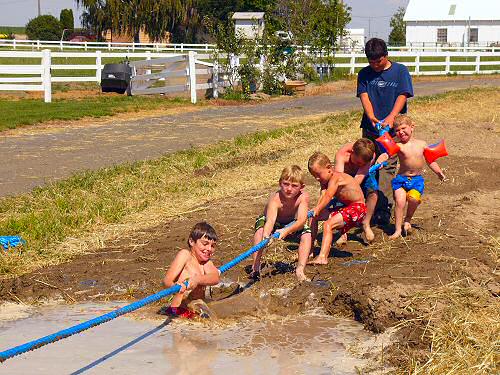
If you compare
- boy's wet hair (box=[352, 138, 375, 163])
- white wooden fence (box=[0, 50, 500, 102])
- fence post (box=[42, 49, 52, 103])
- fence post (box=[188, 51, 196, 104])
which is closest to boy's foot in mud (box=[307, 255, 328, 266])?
boy's wet hair (box=[352, 138, 375, 163])

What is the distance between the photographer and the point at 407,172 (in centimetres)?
870

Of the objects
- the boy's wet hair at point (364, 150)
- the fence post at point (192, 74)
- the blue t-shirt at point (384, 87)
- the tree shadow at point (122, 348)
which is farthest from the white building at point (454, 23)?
the tree shadow at point (122, 348)

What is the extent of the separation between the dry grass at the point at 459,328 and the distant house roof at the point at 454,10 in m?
72.7

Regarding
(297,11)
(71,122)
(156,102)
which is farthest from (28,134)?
(297,11)

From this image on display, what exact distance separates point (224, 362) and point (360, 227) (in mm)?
3393

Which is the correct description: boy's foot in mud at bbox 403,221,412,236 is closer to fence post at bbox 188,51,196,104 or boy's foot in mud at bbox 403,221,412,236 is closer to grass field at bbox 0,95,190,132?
grass field at bbox 0,95,190,132

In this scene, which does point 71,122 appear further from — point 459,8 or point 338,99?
point 459,8

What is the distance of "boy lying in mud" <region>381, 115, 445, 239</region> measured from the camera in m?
8.61

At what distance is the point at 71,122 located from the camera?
20.2 meters

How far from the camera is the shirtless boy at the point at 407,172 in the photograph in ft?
28.2

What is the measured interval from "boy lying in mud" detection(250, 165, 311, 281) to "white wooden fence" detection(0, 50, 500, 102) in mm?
17354

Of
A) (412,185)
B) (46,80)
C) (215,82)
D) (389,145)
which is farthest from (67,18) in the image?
(412,185)

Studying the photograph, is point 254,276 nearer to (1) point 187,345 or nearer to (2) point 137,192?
(1) point 187,345

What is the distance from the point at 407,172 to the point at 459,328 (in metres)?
3.07
